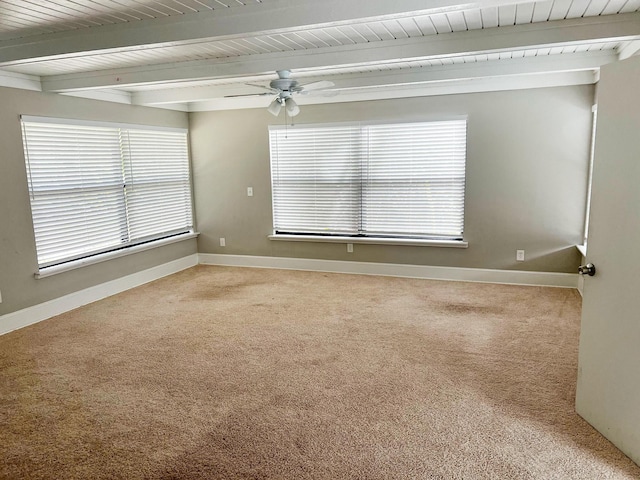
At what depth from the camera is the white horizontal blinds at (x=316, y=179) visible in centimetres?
577

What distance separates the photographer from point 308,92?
409 cm

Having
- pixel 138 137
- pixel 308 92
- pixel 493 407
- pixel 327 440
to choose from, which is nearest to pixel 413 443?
pixel 327 440

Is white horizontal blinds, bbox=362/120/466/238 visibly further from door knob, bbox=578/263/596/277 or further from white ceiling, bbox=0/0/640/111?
door knob, bbox=578/263/596/277

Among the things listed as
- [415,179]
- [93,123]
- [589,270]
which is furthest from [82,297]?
[589,270]

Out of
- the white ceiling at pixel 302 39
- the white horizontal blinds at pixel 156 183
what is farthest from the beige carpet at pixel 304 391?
the white ceiling at pixel 302 39

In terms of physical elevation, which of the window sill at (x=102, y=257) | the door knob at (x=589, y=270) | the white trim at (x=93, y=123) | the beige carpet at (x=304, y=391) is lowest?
the beige carpet at (x=304, y=391)

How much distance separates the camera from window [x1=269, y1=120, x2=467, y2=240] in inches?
211

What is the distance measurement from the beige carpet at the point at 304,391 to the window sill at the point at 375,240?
2.67 ft

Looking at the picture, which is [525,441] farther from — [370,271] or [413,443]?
[370,271]

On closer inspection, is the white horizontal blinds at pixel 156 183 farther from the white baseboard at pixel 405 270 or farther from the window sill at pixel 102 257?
the white baseboard at pixel 405 270

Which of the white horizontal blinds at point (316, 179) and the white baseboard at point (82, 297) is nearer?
the white baseboard at point (82, 297)

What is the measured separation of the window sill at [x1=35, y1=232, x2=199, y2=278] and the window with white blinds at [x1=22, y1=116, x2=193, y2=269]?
6 centimetres

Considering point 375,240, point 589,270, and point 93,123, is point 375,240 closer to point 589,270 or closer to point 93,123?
point 589,270

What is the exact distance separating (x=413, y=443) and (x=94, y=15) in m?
3.07
